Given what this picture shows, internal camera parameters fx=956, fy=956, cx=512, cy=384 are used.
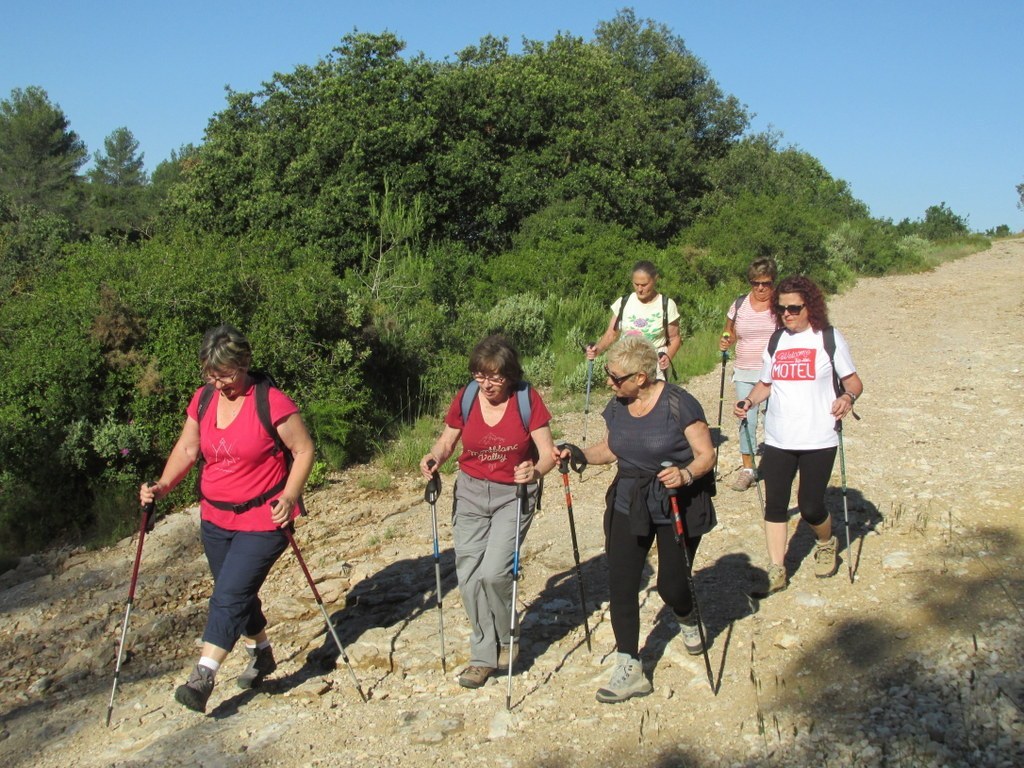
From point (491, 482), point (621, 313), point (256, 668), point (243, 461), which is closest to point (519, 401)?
point (491, 482)

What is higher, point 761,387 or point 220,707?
point 761,387

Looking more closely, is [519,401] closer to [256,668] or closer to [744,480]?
[256,668]

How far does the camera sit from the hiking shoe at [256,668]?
209 inches

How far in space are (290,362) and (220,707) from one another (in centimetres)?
525

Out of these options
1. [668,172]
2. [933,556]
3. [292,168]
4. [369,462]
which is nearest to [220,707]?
[933,556]

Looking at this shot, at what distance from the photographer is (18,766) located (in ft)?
16.0

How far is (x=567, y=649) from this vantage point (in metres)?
5.60

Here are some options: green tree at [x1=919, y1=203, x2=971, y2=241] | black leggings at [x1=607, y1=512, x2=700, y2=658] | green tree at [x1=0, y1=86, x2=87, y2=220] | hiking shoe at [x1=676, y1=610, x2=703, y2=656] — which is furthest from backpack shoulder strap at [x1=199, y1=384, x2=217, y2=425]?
green tree at [x1=0, y1=86, x2=87, y2=220]

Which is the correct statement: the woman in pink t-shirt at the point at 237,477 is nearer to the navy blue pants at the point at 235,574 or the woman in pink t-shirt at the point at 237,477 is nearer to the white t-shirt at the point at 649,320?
the navy blue pants at the point at 235,574

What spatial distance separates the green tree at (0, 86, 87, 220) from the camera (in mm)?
54456

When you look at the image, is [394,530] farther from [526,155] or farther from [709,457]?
[526,155]

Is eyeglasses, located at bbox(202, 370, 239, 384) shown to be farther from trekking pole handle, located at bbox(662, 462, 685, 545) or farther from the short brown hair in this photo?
trekking pole handle, located at bbox(662, 462, 685, 545)

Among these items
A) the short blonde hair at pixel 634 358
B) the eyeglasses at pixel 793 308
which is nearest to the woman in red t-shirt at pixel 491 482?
the short blonde hair at pixel 634 358

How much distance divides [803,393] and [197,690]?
12.2 ft
